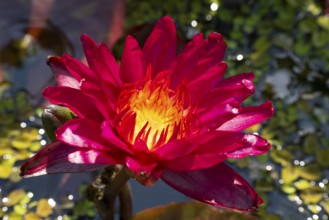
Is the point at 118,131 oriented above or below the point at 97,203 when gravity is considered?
above

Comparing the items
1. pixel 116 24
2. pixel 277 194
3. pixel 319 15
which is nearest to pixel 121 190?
pixel 277 194

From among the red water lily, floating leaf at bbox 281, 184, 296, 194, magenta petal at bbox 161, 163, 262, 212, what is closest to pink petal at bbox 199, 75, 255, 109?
the red water lily

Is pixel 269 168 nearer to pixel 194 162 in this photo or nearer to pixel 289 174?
pixel 289 174

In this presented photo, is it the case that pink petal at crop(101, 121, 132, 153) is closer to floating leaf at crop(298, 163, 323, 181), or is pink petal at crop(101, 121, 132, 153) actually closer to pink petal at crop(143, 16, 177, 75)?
pink petal at crop(143, 16, 177, 75)

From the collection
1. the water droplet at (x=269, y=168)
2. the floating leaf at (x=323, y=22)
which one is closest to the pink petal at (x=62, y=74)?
the water droplet at (x=269, y=168)

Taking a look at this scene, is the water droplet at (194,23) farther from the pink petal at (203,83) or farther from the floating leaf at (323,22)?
the pink petal at (203,83)

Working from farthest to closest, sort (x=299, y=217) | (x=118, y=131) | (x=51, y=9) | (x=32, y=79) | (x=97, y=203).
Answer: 1. (x=51, y=9)
2. (x=32, y=79)
3. (x=299, y=217)
4. (x=97, y=203)
5. (x=118, y=131)

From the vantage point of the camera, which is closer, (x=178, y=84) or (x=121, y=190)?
(x=178, y=84)

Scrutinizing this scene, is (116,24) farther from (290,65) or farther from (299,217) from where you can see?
(299,217)
